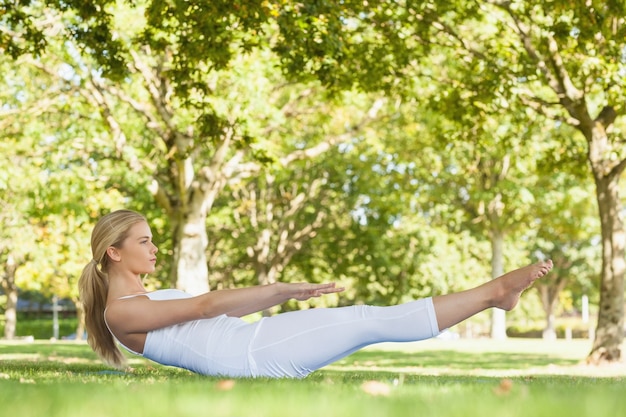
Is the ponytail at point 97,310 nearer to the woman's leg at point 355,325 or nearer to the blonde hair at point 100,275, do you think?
the blonde hair at point 100,275

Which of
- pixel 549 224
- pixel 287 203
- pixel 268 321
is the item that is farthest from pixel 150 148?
pixel 268 321

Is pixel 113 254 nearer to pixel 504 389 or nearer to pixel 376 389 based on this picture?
pixel 376 389

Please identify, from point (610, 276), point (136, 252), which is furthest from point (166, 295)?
point (610, 276)

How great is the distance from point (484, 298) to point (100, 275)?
8.29ft

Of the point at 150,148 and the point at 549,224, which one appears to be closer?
the point at 150,148

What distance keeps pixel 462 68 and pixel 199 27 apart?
6590 millimetres

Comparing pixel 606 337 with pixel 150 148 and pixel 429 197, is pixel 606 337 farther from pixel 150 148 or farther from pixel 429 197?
pixel 429 197

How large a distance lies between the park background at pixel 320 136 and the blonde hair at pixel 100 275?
21.0 ft

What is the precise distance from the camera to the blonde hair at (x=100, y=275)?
5777 mm

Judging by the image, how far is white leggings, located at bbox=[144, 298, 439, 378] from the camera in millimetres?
4961

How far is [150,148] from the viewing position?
27031mm

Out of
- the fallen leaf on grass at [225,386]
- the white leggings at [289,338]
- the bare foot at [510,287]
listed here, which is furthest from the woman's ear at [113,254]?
the bare foot at [510,287]

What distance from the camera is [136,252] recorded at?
575cm

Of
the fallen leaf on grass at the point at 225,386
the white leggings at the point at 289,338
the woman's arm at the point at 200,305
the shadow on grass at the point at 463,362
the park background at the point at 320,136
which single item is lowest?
the shadow on grass at the point at 463,362
